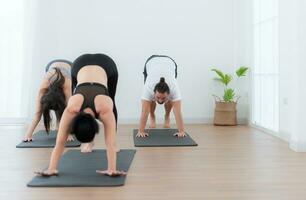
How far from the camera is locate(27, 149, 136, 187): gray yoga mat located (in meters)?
2.84

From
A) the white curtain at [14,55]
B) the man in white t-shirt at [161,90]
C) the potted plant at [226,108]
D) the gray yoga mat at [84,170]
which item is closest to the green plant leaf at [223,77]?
the potted plant at [226,108]

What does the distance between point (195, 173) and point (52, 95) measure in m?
1.79

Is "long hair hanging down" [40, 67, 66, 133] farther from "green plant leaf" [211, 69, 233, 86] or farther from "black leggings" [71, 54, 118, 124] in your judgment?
"green plant leaf" [211, 69, 233, 86]

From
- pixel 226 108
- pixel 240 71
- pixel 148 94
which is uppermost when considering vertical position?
pixel 240 71

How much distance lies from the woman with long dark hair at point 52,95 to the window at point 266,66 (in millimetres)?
2700

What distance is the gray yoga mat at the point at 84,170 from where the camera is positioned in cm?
284

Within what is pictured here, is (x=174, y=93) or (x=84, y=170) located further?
(x=174, y=93)

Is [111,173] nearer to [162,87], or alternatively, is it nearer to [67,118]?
[67,118]

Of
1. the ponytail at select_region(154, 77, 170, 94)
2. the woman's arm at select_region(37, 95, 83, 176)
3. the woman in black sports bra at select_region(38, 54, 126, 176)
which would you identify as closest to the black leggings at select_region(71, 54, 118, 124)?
the woman in black sports bra at select_region(38, 54, 126, 176)

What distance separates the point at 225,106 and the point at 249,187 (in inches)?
138

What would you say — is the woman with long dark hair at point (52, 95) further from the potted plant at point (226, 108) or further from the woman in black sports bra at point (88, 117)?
the potted plant at point (226, 108)

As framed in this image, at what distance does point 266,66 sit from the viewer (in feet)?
18.6

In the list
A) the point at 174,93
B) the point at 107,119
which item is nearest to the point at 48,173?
the point at 107,119

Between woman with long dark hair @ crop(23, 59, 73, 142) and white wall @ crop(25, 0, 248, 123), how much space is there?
5.25 feet
